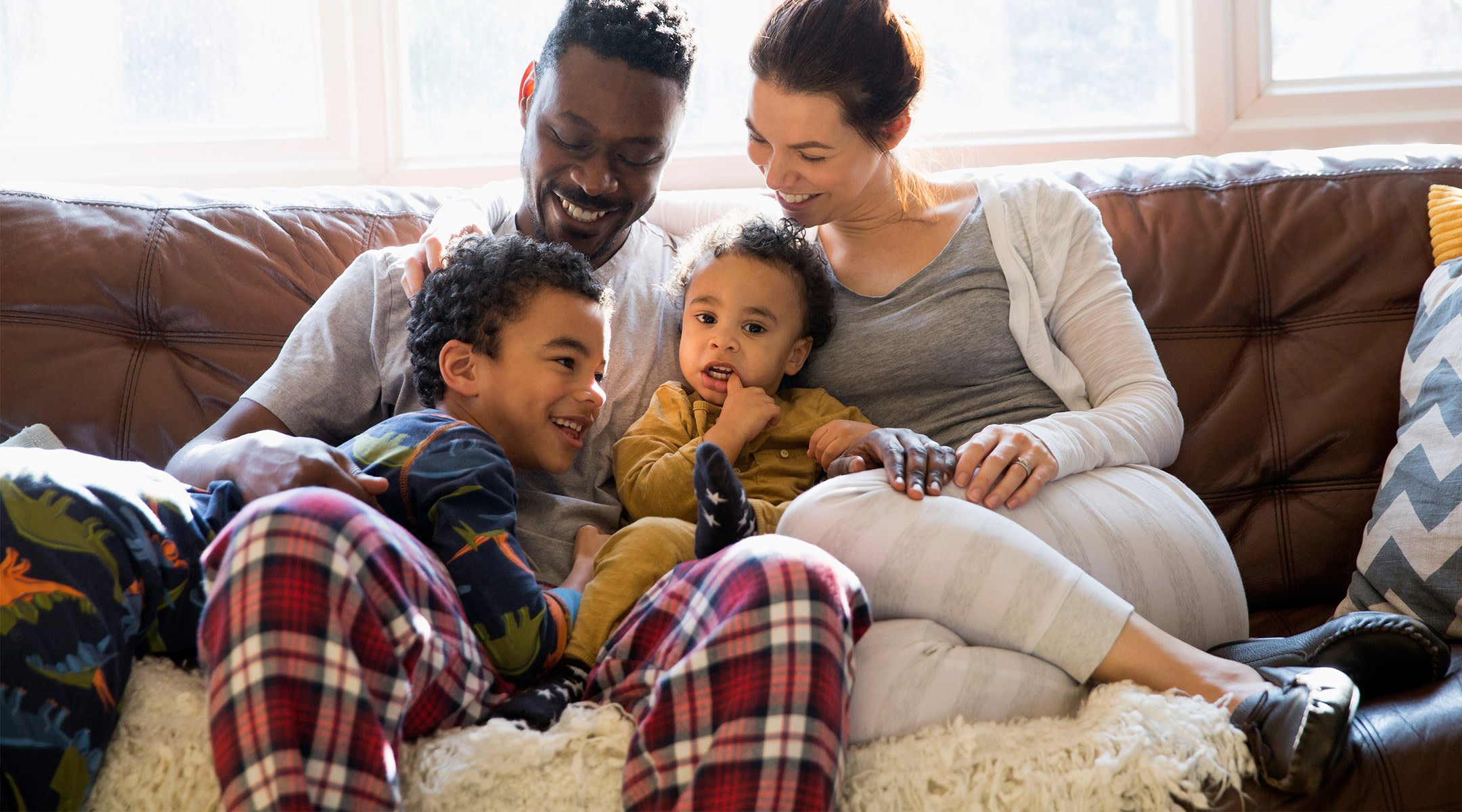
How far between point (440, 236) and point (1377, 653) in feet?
4.26

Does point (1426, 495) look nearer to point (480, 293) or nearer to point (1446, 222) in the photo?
point (1446, 222)

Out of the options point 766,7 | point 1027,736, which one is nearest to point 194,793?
point 1027,736

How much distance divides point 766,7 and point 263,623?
1.88m

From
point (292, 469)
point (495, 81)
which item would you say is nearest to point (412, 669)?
point (292, 469)

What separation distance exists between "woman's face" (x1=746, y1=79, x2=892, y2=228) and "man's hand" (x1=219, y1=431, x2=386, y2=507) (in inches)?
30.7

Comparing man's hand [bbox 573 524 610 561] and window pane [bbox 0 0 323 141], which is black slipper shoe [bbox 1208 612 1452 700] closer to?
man's hand [bbox 573 524 610 561]

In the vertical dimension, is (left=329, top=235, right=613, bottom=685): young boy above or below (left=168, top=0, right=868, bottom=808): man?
above

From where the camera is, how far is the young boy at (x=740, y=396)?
4.41 feet

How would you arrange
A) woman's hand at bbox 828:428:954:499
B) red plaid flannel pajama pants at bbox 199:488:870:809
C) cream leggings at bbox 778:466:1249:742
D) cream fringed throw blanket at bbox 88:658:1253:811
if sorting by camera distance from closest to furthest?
1. red plaid flannel pajama pants at bbox 199:488:870:809
2. cream fringed throw blanket at bbox 88:658:1253:811
3. cream leggings at bbox 778:466:1249:742
4. woman's hand at bbox 828:428:954:499

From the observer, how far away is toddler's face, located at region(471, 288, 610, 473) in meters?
1.28

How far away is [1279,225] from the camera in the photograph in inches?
65.3

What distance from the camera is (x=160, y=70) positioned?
2309 millimetres

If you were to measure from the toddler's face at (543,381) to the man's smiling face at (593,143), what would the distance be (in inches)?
9.4

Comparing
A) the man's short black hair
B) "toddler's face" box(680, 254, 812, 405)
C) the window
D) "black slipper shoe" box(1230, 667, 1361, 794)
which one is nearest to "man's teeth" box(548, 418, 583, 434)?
"toddler's face" box(680, 254, 812, 405)
